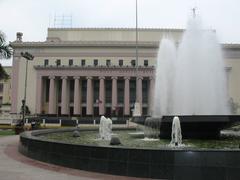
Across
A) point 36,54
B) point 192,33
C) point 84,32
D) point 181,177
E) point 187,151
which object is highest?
point 84,32

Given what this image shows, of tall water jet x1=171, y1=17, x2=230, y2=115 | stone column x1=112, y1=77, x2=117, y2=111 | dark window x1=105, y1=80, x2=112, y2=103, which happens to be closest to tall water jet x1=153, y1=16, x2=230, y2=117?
tall water jet x1=171, y1=17, x2=230, y2=115

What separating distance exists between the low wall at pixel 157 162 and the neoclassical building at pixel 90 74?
74.3 meters

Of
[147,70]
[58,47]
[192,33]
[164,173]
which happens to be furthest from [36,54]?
[164,173]

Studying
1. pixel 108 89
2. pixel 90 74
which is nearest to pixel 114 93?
pixel 108 89

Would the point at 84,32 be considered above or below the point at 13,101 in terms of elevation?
above

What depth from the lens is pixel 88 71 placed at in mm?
87875

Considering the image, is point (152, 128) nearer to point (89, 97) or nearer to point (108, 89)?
point (89, 97)

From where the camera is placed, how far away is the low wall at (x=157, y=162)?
9.80 meters

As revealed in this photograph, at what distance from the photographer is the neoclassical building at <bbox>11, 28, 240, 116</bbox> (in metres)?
87.7

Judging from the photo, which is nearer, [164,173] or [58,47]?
[164,173]

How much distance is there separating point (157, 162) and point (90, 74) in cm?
7829

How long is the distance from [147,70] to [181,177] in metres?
77.9

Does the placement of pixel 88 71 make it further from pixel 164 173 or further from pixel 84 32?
pixel 164 173

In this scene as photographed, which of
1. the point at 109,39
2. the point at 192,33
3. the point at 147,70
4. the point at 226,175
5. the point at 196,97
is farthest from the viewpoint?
the point at 109,39
